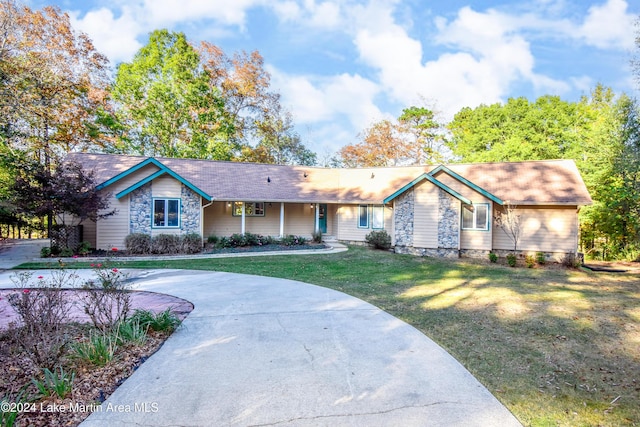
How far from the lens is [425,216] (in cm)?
1541

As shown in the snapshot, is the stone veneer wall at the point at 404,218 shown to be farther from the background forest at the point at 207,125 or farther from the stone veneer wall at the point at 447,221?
the background forest at the point at 207,125

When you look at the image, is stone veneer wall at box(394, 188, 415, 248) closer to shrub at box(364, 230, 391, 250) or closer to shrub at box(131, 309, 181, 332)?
shrub at box(364, 230, 391, 250)

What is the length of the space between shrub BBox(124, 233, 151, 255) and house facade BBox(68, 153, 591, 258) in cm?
53

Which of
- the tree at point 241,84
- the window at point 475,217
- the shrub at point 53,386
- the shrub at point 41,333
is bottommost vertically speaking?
the shrub at point 53,386

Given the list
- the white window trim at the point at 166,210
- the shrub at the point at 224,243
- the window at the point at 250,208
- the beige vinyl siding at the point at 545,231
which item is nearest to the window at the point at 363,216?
the window at the point at 250,208

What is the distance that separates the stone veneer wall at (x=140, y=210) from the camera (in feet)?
48.9

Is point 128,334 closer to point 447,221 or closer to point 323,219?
point 447,221

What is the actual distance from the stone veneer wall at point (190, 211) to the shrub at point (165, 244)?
82cm

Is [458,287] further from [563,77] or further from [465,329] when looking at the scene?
[563,77]

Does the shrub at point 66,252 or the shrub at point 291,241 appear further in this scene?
the shrub at point 291,241

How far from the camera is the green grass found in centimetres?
349

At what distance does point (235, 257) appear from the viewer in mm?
13922

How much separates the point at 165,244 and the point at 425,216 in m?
11.9

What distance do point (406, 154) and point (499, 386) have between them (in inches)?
1164
